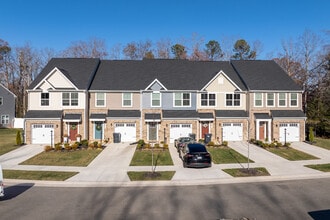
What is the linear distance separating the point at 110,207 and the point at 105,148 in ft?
50.3

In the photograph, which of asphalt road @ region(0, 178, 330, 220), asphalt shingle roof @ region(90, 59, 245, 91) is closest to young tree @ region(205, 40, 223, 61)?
asphalt shingle roof @ region(90, 59, 245, 91)

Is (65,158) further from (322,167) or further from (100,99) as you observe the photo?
(322,167)

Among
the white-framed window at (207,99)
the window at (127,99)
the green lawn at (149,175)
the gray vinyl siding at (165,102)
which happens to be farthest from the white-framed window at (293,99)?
the green lawn at (149,175)

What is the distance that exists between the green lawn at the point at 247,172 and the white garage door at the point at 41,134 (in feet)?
61.8

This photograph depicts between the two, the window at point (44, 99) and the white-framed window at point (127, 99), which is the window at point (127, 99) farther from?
the window at point (44, 99)

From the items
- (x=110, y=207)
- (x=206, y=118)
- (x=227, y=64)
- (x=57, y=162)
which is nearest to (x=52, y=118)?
(x=57, y=162)

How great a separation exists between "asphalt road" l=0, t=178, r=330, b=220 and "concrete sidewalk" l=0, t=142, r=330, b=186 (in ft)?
3.94

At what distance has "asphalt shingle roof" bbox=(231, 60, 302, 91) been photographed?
104ft

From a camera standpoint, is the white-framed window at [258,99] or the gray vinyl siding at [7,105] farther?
the gray vinyl siding at [7,105]

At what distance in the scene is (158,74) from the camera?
109 ft

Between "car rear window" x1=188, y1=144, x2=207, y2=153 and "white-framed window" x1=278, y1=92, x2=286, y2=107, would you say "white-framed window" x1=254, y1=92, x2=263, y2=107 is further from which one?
"car rear window" x1=188, y1=144, x2=207, y2=153

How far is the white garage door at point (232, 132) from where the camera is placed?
3042 centimetres

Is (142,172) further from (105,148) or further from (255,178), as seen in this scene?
(105,148)

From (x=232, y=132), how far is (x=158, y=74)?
35.6ft
